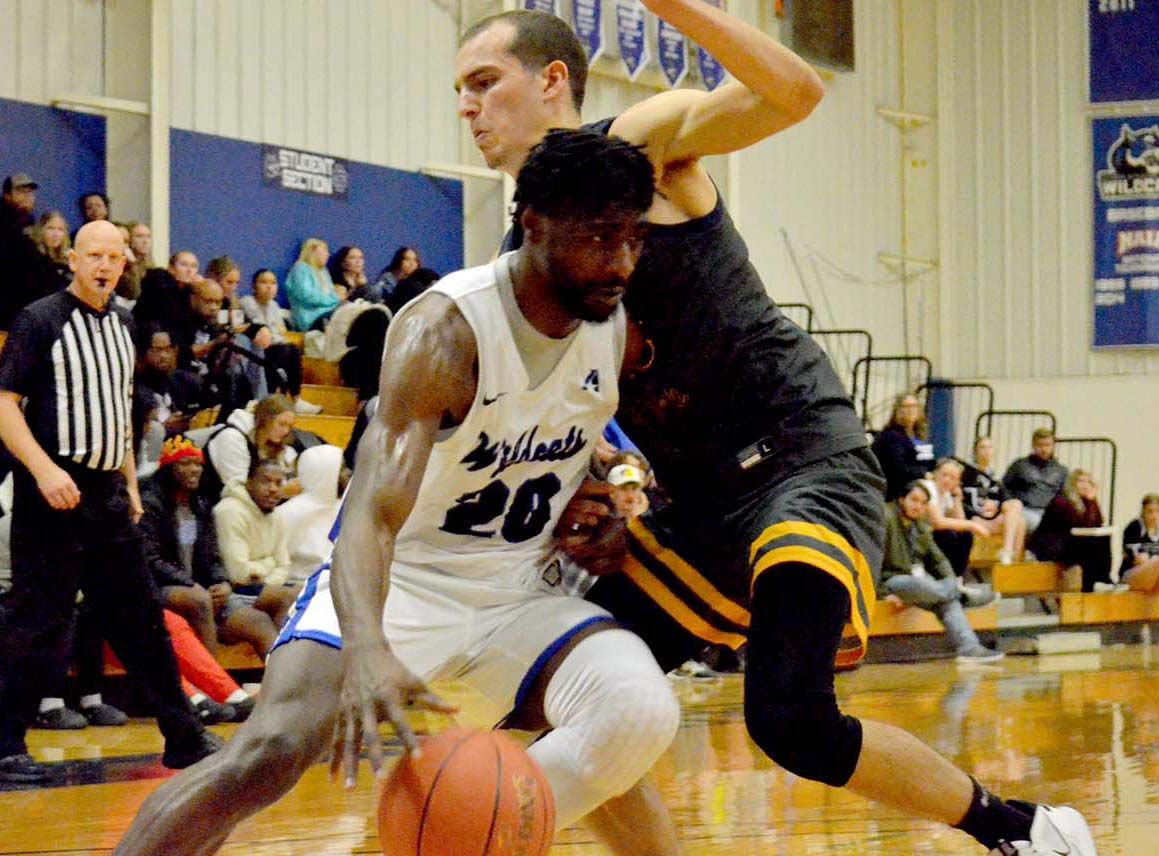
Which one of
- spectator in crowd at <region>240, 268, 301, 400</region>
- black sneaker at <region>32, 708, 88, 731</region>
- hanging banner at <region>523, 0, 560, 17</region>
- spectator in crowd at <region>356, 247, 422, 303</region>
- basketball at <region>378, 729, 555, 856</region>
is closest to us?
basketball at <region>378, 729, 555, 856</region>

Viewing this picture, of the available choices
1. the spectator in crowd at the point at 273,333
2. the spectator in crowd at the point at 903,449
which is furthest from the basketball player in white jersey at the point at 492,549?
the spectator in crowd at the point at 903,449

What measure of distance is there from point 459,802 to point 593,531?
0.95 m

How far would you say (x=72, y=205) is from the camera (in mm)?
12133

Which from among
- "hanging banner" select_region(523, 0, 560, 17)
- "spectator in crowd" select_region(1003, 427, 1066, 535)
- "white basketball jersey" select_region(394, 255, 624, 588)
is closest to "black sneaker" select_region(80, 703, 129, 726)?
"white basketball jersey" select_region(394, 255, 624, 588)

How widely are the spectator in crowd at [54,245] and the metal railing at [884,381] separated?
9.67 meters

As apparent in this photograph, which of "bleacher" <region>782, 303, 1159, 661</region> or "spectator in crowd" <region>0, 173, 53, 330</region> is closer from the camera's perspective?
"spectator in crowd" <region>0, 173, 53, 330</region>

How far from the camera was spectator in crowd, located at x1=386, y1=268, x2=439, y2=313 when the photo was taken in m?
12.3

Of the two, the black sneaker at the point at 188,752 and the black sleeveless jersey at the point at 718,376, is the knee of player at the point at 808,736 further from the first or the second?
the black sneaker at the point at 188,752

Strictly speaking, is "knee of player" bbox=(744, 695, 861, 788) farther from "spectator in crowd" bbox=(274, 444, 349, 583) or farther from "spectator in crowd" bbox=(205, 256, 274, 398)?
"spectator in crowd" bbox=(205, 256, 274, 398)

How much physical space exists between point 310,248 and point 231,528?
538 cm

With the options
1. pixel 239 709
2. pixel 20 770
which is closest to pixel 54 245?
pixel 239 709

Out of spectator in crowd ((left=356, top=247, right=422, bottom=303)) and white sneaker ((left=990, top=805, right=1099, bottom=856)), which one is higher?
spectator in crowd ((left=356, top=247, right=422, bottom=303))

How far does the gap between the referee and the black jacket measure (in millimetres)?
1755

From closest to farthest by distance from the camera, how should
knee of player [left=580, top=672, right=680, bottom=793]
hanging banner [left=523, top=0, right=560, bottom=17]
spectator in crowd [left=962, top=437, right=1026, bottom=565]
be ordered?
1. knee of player [left=580, top=672, right=680, bottom=793]
2. spectator in crowd [left=962, top=437, right=1026, bottom=565]
3. hanging banner [left=523, top=0, right=560, bottom=17]
